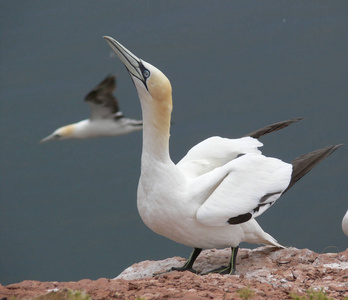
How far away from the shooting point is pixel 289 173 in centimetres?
465

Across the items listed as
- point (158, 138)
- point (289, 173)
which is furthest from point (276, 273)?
point (158, 138)

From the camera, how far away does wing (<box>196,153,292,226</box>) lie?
432 cm

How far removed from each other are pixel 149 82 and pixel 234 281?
4.90 ft

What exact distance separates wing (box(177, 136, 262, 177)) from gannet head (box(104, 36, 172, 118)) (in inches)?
28.6

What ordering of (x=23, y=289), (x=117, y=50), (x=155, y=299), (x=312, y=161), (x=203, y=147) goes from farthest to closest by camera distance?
1. (x=203, y=147)
2. (x=312, y=161)
3. (x=117, y=50)
4. (x=23, y=289)
5. (x=155, y=299)

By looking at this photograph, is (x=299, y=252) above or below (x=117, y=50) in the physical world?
below

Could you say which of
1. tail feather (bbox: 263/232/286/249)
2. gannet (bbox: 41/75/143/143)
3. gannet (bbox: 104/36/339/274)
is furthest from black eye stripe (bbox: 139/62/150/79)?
gannet (bbox: 41/75/143/143)

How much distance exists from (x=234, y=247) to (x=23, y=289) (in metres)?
1.68

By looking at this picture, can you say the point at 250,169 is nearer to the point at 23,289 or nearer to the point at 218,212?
the point at 218,212

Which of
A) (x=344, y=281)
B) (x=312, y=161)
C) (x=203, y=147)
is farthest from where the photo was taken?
(x=203, y=147)

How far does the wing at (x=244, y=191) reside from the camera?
14.2 ft

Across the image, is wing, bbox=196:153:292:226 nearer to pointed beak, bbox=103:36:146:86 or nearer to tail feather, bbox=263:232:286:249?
tail feather, bbox=263:232:286:249

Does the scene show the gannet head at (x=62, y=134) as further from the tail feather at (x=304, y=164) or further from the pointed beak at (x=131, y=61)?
the tail feather at (x=304, y=164)

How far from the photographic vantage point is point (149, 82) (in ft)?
Answer: 14.5
